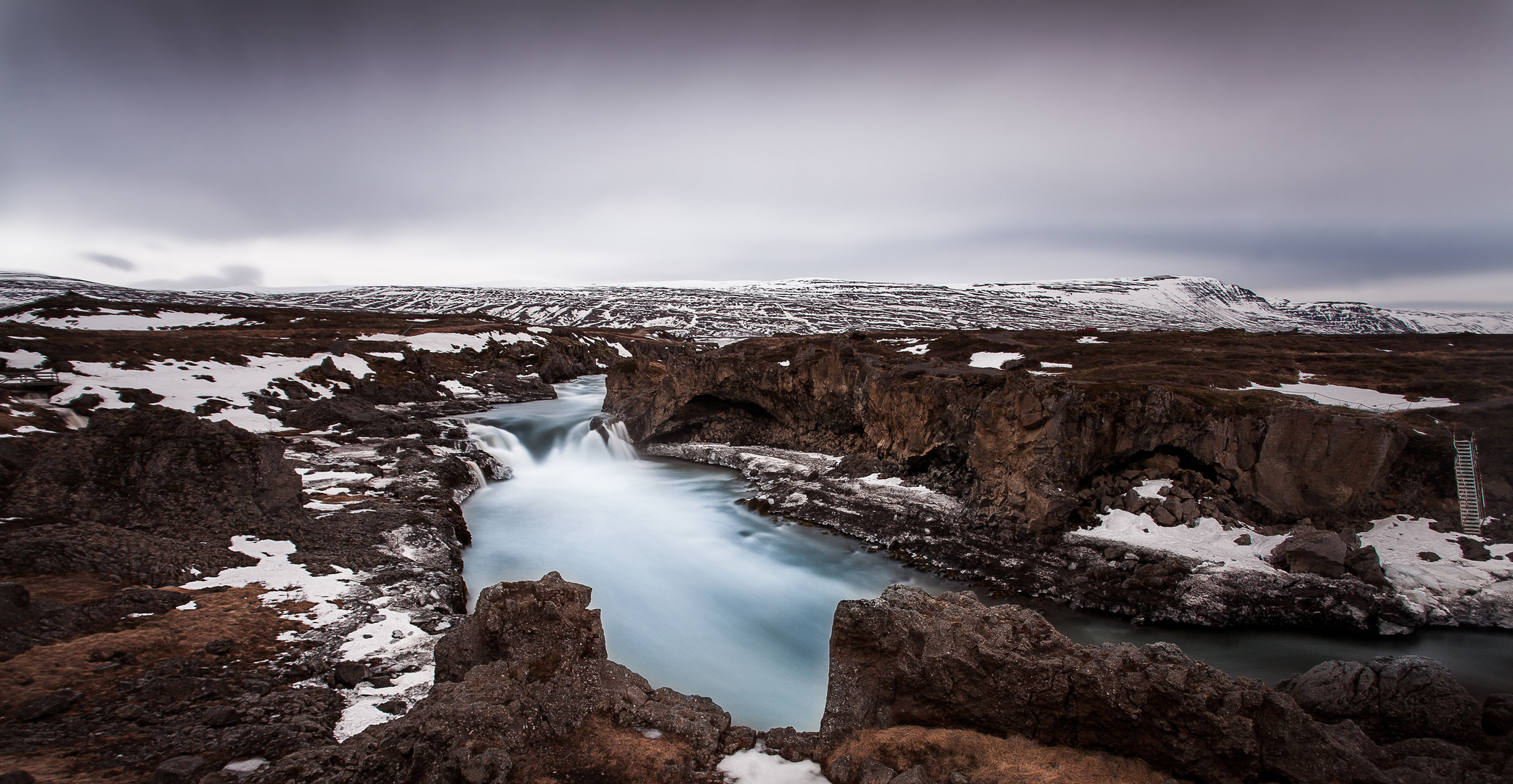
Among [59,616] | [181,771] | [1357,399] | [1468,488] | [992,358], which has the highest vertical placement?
[992,358]

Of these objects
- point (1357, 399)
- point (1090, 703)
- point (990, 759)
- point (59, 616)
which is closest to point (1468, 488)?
point (1357, 399)

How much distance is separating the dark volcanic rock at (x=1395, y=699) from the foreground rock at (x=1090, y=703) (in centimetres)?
14

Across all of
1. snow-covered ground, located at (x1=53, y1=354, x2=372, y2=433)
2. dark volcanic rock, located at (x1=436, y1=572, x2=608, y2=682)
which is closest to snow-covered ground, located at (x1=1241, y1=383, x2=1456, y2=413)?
dark volcanic rock, located at (x1=436, y1=572, x2=608, y2=682)

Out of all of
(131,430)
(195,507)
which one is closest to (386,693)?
(195,507)

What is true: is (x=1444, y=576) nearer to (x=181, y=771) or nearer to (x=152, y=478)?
(x=181, y=771)

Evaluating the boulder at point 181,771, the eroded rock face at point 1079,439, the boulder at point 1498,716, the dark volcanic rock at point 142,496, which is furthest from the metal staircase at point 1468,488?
the dark volcanic rock at point 142,496

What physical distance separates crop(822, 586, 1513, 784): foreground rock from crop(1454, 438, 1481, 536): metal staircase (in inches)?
484

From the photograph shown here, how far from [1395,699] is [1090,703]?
542cm

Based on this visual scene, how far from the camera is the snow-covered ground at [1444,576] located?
1424 centimetres

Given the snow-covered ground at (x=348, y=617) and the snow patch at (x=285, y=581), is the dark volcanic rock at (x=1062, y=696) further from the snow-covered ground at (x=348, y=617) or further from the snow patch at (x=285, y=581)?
the snow patch at (x=285, y=581)

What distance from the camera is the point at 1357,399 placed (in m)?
23.4

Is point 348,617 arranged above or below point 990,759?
below

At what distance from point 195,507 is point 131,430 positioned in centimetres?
275

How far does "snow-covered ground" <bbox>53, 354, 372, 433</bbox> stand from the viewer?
2784 centimetres
